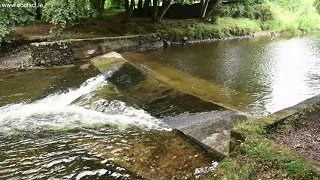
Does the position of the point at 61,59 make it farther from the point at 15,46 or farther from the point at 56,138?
the point at 56,138

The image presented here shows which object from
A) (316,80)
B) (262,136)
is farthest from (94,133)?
(316,80)

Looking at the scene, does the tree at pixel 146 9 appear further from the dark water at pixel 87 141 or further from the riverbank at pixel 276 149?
the riverbank at pixel 276 149

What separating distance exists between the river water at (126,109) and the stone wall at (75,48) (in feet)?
2.63

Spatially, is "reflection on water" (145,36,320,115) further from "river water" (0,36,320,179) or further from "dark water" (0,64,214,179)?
"dark water" (0,64,214,179)

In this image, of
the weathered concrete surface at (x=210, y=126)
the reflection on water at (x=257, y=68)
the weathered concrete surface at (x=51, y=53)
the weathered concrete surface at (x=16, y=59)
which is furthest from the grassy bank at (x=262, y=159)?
the weathered concrete surface at (x=16, y=59)

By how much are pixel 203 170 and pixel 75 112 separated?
4117mm

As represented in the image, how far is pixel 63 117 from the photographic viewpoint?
7488 millimetres

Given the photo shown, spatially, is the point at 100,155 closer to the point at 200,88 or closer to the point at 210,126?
the point at 210,126

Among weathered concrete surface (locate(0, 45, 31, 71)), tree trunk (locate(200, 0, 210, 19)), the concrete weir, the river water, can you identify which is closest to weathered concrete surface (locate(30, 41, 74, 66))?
weathered concrete surface (locate(0, 45, 31, 71))

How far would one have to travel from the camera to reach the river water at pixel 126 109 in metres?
5.20

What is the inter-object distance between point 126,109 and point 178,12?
→ 17.4 meters

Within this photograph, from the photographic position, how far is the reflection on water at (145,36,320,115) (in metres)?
8.98

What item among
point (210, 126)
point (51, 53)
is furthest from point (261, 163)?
point (51, 53)

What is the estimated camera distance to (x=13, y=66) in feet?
39.8
